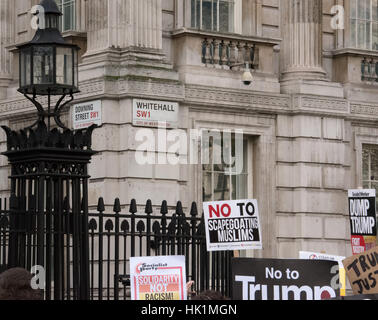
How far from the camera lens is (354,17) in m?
25.7

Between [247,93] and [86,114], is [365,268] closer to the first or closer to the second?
[86,114]

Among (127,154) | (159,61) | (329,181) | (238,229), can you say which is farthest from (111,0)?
(238,229)

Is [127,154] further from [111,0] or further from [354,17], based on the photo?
[354,17]

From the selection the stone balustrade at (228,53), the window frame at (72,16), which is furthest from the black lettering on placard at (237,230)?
the window frame at (72,16)

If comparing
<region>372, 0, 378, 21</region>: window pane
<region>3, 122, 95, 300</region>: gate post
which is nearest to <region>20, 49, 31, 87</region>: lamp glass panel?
<region>3, 122, 95, 300</region>: gate post

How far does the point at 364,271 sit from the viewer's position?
36.0 ft

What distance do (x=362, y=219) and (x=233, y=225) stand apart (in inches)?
187

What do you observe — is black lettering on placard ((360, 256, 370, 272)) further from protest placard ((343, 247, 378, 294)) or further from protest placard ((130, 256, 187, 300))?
protest placard ((130, 256, 187, 300))

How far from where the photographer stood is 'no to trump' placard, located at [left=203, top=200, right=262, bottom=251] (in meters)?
13.8

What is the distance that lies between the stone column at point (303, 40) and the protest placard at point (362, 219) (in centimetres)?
616

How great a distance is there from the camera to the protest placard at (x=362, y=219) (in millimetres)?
18141

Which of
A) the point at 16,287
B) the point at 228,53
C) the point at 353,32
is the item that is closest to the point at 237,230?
the point at 16,287

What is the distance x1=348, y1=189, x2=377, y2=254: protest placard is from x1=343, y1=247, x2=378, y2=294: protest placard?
280 inches

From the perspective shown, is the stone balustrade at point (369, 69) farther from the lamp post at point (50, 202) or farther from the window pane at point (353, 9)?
the lamp post at point (50, 202)
